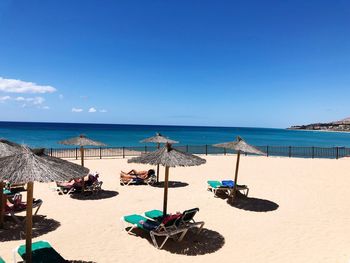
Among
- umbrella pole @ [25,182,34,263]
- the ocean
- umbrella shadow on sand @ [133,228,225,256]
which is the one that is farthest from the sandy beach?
the ocean

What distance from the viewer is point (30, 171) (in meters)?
4.73

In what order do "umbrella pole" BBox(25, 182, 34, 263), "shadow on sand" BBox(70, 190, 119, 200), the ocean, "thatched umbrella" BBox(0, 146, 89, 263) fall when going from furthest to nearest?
the ocean < "shadow on sand" BBox(70, 190, 119, 200) < "umbrella pole" BBox(25, 182, 34, 263) < "thatched umbrella" BBox(0, 146, 89, 263)

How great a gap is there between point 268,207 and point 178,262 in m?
5.09

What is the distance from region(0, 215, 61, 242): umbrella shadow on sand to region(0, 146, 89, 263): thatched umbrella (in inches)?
90.8

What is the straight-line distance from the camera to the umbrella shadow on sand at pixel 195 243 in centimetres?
627

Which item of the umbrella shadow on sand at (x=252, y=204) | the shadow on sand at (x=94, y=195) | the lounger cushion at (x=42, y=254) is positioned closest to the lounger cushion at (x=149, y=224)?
the lounger cushion at (x=42, y=254)

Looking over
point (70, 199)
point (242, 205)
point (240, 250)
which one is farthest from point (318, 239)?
point (70, 199)

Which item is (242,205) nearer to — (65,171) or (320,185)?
(320,185)

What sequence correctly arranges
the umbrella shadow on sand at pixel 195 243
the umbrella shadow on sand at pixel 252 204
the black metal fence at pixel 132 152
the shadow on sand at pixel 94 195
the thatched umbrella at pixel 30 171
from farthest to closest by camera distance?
the black metal fence at pixel 132 152, the shadow on sand at pixel 94 195, the umbrella shadow on sand at pixel 252 204, the umbrella shadow on sand at pixel 195 243, the thatched umbrella at pixel 30 171

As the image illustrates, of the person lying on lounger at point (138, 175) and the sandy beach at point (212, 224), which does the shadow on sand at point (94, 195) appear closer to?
the sandy beach at point (212, 224)

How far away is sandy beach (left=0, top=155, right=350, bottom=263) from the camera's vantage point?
607 cm

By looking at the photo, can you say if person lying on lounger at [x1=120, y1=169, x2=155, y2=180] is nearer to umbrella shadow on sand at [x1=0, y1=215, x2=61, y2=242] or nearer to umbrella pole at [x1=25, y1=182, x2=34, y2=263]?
umbrella shadow on sand at [x1=0, y1=215, x2=61, y2=242]

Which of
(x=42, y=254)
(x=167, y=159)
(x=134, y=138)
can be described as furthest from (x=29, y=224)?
(x=134, y=138)

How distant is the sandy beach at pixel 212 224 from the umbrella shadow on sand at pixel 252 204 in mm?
20
